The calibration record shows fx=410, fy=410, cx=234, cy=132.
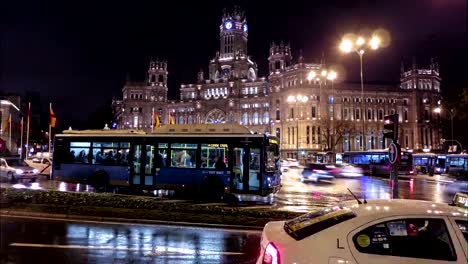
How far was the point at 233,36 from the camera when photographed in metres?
142

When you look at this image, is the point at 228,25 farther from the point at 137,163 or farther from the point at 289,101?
the point at 137,163

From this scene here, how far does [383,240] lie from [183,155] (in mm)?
15652

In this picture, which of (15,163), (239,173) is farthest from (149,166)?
(15,163)

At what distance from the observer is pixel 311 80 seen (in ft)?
358

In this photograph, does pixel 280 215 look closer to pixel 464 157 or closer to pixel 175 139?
pixel 175 139

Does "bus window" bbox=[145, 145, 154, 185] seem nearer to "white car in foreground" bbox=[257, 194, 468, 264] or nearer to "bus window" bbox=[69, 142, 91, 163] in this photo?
"bus window" bbox=[69, 142, 91, 163]

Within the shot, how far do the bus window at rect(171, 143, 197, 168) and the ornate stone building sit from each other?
71105 mm

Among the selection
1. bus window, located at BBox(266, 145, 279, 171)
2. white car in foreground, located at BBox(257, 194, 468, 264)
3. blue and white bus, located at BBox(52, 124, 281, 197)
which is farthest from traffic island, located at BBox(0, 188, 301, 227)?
white car in foreground, located at BBox(257, 194, 468, 264)

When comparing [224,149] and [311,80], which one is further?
[311,80]

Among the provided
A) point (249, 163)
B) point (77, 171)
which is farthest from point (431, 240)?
point (77, 171)

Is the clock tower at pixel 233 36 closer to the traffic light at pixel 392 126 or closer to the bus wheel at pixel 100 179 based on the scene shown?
the bus wheel at pixel 100 179

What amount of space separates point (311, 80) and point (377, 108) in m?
21.7

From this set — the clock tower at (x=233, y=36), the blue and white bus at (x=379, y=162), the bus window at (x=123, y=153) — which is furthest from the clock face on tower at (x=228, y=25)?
the bus window at (x=123, y=153)

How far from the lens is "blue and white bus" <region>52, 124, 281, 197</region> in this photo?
18594mm
